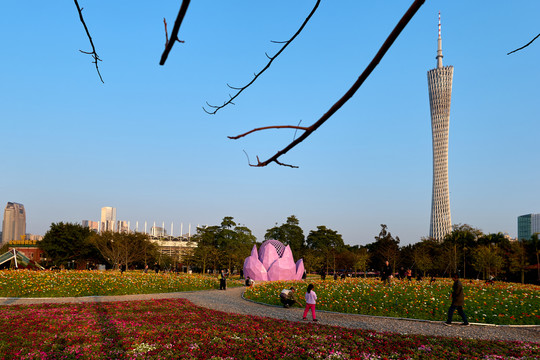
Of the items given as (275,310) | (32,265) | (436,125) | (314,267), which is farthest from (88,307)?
(436,125)

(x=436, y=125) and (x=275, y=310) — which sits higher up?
(x=436, y=125)

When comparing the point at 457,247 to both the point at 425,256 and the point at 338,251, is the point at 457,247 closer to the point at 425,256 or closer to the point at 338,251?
the point at 425,256

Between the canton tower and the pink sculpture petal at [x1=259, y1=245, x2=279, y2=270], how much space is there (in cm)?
7850

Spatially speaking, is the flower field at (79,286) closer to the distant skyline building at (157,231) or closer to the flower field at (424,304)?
the flower field at (424,304)

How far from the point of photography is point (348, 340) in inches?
405

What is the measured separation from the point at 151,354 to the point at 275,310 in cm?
920

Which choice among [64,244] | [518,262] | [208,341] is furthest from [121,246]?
[518,262]

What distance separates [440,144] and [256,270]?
8696cm

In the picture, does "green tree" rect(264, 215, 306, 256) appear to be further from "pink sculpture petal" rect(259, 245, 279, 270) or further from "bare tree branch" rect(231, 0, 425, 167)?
"bare tree branch" rect(231, 0, 425, 167)

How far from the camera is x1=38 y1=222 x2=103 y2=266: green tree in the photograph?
5753cm

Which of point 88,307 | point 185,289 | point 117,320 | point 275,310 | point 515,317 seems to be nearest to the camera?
point 117,320

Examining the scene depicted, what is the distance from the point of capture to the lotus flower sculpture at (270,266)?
1673 inches

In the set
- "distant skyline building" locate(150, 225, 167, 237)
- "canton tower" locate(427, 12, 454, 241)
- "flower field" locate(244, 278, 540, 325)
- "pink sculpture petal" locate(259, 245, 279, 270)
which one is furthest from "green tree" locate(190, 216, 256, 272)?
"distant skyline building" locate(150, 225, 167, 237)

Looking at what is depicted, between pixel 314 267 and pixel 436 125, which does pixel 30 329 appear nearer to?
pixel 314 267
